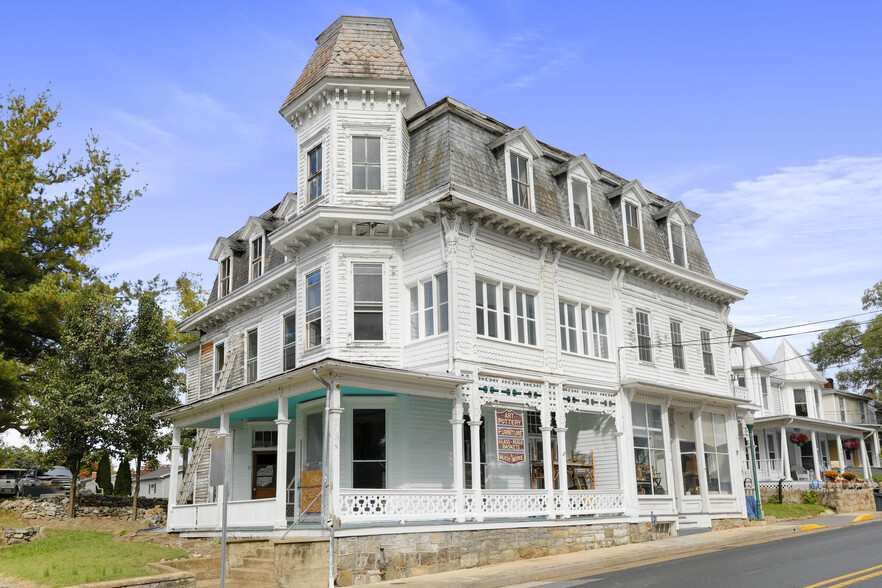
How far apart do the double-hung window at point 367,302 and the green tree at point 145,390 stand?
11.9 metres

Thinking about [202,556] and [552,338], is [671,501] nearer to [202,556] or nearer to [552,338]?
[552,338]

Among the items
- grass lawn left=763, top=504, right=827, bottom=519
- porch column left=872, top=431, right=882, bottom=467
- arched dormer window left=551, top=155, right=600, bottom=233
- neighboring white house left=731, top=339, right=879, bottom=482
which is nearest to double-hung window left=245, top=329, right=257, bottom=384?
arched dormer window left=551, top=155, right=600, bottom=233

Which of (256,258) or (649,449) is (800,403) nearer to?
(649,449)

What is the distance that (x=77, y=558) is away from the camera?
17.3m

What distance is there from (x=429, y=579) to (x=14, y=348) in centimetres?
2448

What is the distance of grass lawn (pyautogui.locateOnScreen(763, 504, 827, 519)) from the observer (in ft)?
98.4

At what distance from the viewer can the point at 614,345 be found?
904 inches

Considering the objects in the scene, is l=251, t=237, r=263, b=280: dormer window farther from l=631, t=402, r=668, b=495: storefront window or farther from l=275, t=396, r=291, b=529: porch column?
l=631, t=402, r=668, b=495: storefront window

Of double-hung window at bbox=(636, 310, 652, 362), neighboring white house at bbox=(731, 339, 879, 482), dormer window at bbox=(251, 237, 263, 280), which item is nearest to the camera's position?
double-hung window at bbox=(636, 310, 652, 362)

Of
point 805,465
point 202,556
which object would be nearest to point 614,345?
point 202,556

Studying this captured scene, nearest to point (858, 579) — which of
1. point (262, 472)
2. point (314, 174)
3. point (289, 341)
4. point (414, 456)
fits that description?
point (414, 456)

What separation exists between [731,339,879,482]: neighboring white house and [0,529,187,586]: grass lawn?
33.7 meters

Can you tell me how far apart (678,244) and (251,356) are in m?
15.8

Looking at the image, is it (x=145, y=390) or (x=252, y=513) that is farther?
(x=145, y=390)
